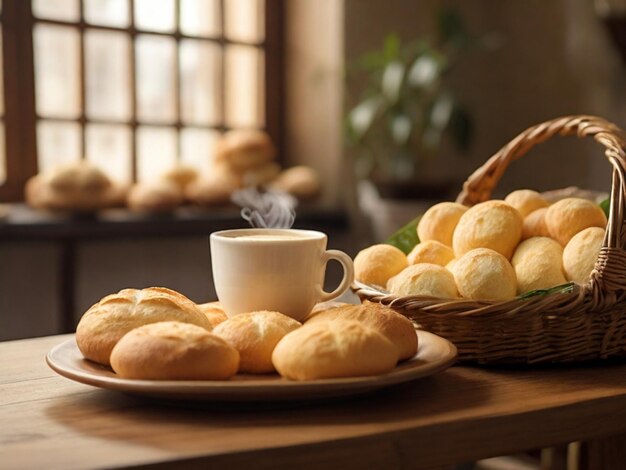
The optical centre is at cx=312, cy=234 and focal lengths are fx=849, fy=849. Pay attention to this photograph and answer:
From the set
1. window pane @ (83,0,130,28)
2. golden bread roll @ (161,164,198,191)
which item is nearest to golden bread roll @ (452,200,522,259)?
golden bread roll @ (161,164,198,191)

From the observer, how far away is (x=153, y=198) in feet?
9.35

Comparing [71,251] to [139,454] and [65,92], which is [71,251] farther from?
[139,454]

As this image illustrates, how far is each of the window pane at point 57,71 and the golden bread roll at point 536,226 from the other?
91.8 inches

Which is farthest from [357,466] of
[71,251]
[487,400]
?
[71,251]

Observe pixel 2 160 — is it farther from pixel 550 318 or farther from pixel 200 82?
pixel 550 318

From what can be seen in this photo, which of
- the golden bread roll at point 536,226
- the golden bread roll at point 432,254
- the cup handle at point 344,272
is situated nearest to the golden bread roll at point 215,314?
the cup handle at point 344,272

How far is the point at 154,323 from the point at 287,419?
0.17m

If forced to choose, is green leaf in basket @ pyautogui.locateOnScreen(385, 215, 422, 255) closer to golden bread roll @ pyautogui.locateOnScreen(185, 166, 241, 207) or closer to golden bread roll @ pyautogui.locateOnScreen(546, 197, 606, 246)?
golden bread roll @ pyautogui.locateOnScreen(546, 197, 606, 246)

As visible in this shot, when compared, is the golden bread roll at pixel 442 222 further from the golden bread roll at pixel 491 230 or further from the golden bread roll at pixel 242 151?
the golden bread roll at pixel 242 151

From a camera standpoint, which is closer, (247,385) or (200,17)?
(247,385)

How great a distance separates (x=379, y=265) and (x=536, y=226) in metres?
0.21

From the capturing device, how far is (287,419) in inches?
30.0

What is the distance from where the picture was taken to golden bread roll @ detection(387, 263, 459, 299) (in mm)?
973

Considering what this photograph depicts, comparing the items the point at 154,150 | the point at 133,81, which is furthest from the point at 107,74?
the point at 154,150
